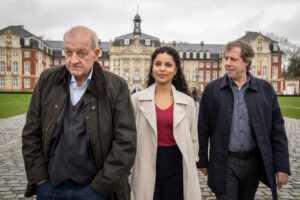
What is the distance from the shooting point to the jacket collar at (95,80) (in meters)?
2.21

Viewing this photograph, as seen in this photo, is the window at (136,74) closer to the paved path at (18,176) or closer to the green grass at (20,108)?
the green grass at (20,108)

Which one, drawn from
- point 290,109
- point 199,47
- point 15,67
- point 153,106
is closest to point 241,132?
point 153,106

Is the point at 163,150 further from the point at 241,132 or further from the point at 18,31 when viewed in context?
the point at 18,31

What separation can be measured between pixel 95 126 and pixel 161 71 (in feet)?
3.70

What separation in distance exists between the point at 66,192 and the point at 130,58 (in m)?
66.5

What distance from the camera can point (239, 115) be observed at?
9.59 ft

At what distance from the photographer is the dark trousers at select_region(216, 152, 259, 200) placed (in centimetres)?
288

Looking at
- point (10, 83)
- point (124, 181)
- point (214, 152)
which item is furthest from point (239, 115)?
point (10, 83)

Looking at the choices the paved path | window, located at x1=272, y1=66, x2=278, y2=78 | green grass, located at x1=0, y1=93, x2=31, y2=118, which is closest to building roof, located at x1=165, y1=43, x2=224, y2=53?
window, located at x1=272, y1=66, x2=278, y2=78

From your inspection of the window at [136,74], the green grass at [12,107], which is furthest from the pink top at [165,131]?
the window at [136,74]

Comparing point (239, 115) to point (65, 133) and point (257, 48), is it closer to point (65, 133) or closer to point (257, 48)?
point (65, 133)

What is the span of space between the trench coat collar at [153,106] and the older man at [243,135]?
0.43m

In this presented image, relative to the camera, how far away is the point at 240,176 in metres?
2.88

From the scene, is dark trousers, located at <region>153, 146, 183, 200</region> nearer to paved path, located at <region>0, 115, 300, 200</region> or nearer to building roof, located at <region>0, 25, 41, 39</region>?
paved path, located at <region>0, 115, 300, 200</region>
